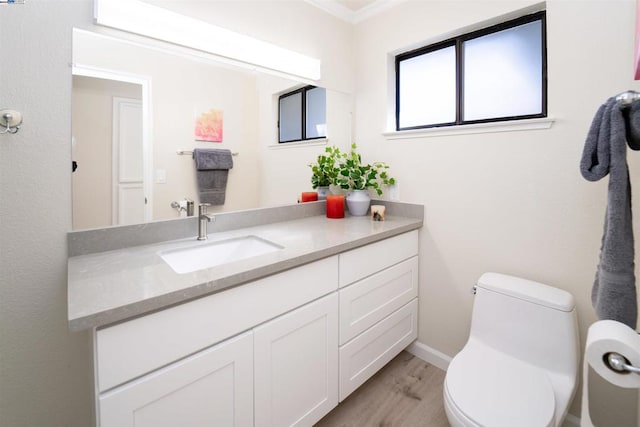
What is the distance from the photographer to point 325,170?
82.3 inches

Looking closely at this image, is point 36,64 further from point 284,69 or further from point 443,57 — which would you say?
point 443,57

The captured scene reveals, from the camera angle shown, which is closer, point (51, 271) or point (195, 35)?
point (51, 271)

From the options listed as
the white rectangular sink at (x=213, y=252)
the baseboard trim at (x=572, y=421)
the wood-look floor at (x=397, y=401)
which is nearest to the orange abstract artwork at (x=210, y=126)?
the white rectangular sink at (x=213, y=252)

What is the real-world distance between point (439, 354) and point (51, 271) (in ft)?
6.54

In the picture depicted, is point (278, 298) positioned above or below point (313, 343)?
above

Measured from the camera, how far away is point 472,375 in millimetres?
1250

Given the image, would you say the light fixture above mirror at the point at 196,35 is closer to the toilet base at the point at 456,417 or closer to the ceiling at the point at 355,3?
the ceiling at the point at 355,3

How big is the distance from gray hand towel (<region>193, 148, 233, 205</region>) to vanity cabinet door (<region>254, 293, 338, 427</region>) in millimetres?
749

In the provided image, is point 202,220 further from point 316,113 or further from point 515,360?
point 515,360

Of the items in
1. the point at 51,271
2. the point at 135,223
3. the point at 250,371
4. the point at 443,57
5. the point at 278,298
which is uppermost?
the point at 443,57

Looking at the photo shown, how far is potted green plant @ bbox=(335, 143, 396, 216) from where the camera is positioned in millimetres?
2045

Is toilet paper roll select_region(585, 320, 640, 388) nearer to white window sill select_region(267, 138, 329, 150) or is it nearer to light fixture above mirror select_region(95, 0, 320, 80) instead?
white window sill select_region(267, 138, 329, 150)

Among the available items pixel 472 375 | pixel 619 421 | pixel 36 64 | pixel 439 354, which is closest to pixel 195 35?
pixel 36 64

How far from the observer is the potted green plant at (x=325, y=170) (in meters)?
2.08
